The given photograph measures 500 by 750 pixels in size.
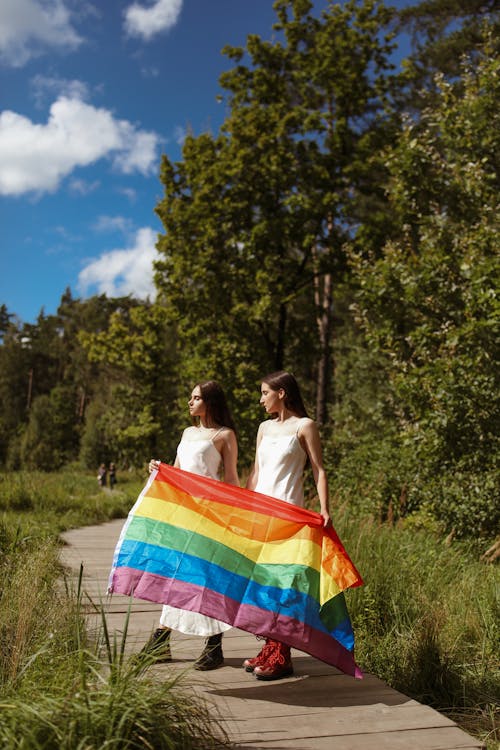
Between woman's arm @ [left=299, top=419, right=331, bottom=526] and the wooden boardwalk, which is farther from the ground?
woman's arm @ [left=299, top=419, right=331, bottom=526]

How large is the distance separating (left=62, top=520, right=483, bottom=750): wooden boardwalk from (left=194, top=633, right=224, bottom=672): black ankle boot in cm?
4

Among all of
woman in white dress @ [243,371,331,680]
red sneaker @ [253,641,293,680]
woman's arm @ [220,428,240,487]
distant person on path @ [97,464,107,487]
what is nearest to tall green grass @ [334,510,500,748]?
red sneaker @ [253,641,293,680]

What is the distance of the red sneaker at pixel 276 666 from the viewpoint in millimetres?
3820

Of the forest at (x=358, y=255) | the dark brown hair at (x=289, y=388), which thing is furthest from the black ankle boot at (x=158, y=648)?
the forest at (x=358, y=255)

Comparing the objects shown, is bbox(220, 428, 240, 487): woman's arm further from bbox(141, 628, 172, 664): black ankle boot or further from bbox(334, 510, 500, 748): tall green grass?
bbox(334, 510, 500, 748): tall green grass

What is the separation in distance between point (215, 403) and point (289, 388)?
526 mm

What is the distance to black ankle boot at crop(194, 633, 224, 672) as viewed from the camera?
3.91m

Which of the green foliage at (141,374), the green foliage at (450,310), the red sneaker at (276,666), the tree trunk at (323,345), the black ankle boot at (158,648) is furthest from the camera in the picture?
the green foliage at (141,374)

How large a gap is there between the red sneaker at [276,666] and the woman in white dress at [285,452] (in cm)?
1

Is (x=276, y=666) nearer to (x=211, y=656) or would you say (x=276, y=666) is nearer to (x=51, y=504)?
(x=211, y=656)

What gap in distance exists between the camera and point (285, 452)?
4.14 m

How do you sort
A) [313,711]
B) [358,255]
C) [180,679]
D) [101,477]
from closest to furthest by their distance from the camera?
[180,679]
[313,711]
[358,255]
[101,477]

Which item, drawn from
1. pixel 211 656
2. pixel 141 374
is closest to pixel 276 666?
pixel 211 656

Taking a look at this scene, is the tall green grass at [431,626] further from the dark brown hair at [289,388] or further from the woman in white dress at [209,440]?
the dark brown hair at [289,388]
